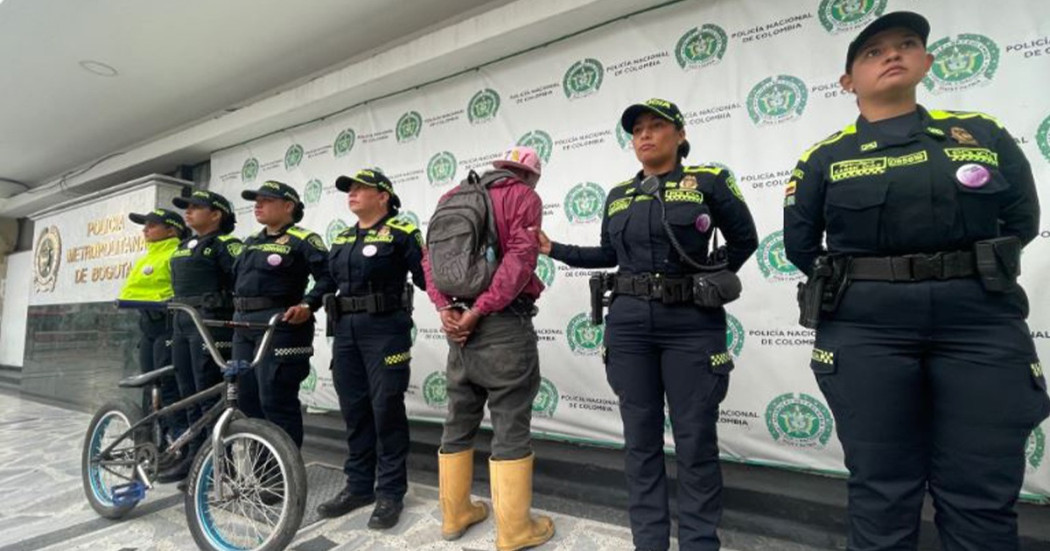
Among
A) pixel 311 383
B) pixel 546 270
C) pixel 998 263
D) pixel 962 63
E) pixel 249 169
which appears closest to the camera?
pixel 998 263

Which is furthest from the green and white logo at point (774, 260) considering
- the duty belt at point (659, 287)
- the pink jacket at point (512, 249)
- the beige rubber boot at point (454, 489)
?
the beige rubber boot at point (454, 489)

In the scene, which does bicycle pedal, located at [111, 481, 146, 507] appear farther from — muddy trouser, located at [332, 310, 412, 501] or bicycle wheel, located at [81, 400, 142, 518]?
muddy trouser, located at [332, 310, 412, 501]

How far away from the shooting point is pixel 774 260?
2574 mm

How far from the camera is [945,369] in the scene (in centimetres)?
123

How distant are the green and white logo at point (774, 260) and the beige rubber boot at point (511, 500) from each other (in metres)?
1.73

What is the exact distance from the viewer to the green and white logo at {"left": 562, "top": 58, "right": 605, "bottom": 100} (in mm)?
3240

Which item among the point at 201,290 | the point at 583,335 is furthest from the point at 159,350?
the point at 583,335

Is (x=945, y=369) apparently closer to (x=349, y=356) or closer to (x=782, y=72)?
(x=782, y=72)

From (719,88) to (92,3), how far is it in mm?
4536

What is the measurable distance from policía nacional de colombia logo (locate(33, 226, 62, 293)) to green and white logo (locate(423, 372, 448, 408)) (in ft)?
21.5

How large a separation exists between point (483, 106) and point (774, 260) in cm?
253

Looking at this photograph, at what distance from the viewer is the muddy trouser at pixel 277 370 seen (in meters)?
2.62

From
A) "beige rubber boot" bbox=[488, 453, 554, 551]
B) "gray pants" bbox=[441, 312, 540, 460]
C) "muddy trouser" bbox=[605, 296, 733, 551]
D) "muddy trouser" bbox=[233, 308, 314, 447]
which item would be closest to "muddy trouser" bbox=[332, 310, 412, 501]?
"muddy trouser" bbox=[233, 308, 314, 447]

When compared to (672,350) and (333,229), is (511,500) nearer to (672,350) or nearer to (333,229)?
(672,350)
